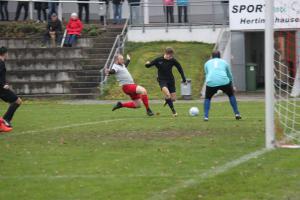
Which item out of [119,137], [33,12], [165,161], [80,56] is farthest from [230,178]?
[33,12]

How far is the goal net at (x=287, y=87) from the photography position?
14.3 metres

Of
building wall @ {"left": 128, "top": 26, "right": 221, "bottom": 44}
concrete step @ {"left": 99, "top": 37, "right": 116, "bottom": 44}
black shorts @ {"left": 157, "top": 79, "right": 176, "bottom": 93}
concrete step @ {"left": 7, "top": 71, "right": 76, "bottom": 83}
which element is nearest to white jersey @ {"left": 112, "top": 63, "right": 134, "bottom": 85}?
black shorts @ {"left": 157, "top": 79, "right": 176, "bottom": 93}

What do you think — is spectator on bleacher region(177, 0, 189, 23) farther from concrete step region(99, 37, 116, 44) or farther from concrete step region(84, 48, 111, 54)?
concrete step region(84, 48, 111, 54)

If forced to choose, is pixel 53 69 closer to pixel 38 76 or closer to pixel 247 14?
pixel 38 76

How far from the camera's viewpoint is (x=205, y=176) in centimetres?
1034

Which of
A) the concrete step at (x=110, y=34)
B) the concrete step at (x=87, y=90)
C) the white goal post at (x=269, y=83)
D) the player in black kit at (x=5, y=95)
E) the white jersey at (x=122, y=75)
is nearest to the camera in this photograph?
the white goal post at (x=269, y=83)

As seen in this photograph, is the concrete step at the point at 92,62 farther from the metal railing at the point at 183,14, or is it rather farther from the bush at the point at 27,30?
the metal railing at the point at 183,14

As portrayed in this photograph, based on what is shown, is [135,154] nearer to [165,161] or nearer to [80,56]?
[165,161]

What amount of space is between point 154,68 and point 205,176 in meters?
25.3

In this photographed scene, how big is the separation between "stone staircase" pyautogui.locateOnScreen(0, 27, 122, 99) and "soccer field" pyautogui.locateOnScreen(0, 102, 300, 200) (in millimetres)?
15177

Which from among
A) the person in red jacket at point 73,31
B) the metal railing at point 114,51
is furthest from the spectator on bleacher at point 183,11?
the person in red jacket at point 73,31

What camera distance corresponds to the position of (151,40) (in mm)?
38562

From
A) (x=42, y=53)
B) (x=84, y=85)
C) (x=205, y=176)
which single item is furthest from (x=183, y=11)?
(x=205, y=176)

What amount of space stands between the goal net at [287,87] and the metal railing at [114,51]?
379 inches
